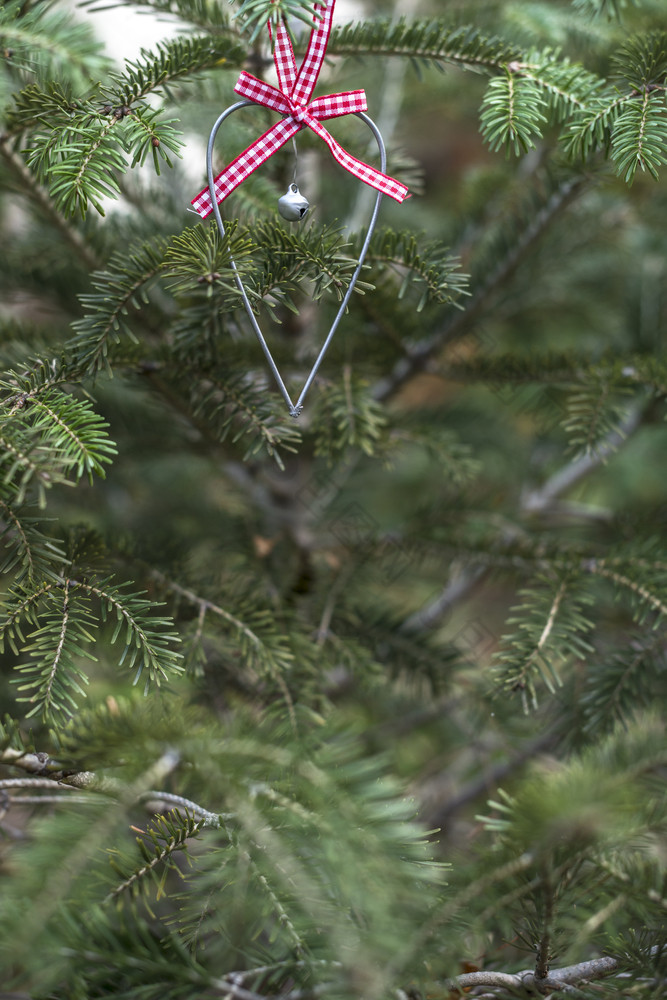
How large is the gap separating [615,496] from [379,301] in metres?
0.69

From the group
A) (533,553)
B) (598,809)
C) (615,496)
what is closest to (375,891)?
(598,809)

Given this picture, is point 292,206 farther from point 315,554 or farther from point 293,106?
point 315,554

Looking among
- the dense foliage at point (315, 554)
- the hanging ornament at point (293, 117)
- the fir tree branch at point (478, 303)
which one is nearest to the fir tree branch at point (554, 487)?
the dense foliage at point (315, 554)

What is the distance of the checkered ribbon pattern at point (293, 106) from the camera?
15.6 inches

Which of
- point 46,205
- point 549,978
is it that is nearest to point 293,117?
point 46,205

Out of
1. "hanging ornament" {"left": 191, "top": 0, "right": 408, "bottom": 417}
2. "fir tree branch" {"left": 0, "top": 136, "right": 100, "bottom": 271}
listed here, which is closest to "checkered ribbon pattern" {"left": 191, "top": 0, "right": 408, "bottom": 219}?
"hanging ornament" {"left": 191, "top": 0, "right": 408, "bottom": 417}

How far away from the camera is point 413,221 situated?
2.60 feet

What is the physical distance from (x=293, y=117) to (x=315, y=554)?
0.36 meters

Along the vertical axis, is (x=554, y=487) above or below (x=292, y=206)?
below

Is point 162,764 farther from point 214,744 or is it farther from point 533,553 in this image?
point 533,553

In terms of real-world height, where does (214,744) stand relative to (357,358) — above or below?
below

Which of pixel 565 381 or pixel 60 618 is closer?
pixel 60 618

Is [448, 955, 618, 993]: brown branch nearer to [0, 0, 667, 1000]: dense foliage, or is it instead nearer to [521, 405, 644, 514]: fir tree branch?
[0, 0, 667, 1000]: dense foliage

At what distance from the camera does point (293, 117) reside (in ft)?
1.35
